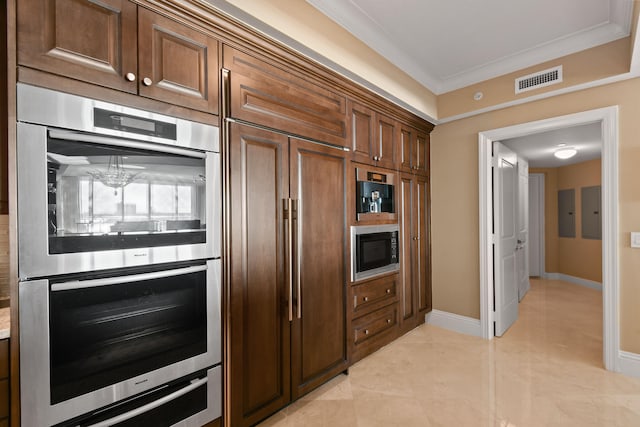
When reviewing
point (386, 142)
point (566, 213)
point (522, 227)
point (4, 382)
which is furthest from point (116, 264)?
point (566, 213)

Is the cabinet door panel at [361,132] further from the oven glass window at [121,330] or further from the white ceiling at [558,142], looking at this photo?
the white ceiling at [558,142]

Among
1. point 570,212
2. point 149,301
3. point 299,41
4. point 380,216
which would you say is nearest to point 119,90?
point 149,301

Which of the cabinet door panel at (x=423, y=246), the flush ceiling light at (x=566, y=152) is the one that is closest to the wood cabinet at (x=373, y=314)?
the cabinet door panel at (x=423, y=246)

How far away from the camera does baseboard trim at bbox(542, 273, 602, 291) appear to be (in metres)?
5.38

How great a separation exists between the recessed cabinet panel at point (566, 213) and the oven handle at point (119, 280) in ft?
23.2

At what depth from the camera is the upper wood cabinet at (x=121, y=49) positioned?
120 centimetres

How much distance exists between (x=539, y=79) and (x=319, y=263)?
2.79 metres

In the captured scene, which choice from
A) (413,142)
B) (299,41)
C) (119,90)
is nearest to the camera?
(119,90)

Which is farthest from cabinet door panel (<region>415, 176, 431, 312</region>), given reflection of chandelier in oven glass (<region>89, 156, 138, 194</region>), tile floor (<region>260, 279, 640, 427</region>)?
reflection of chandelier in oven glass (<region>89, 156, 138, 194</region>)

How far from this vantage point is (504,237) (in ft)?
11.6

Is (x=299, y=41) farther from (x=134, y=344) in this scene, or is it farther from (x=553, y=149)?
(x=553, y=149)

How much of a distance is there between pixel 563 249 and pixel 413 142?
4.96 meters

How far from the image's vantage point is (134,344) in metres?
1.43

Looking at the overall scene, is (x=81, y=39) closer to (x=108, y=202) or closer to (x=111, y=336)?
(x=108, y=202)
